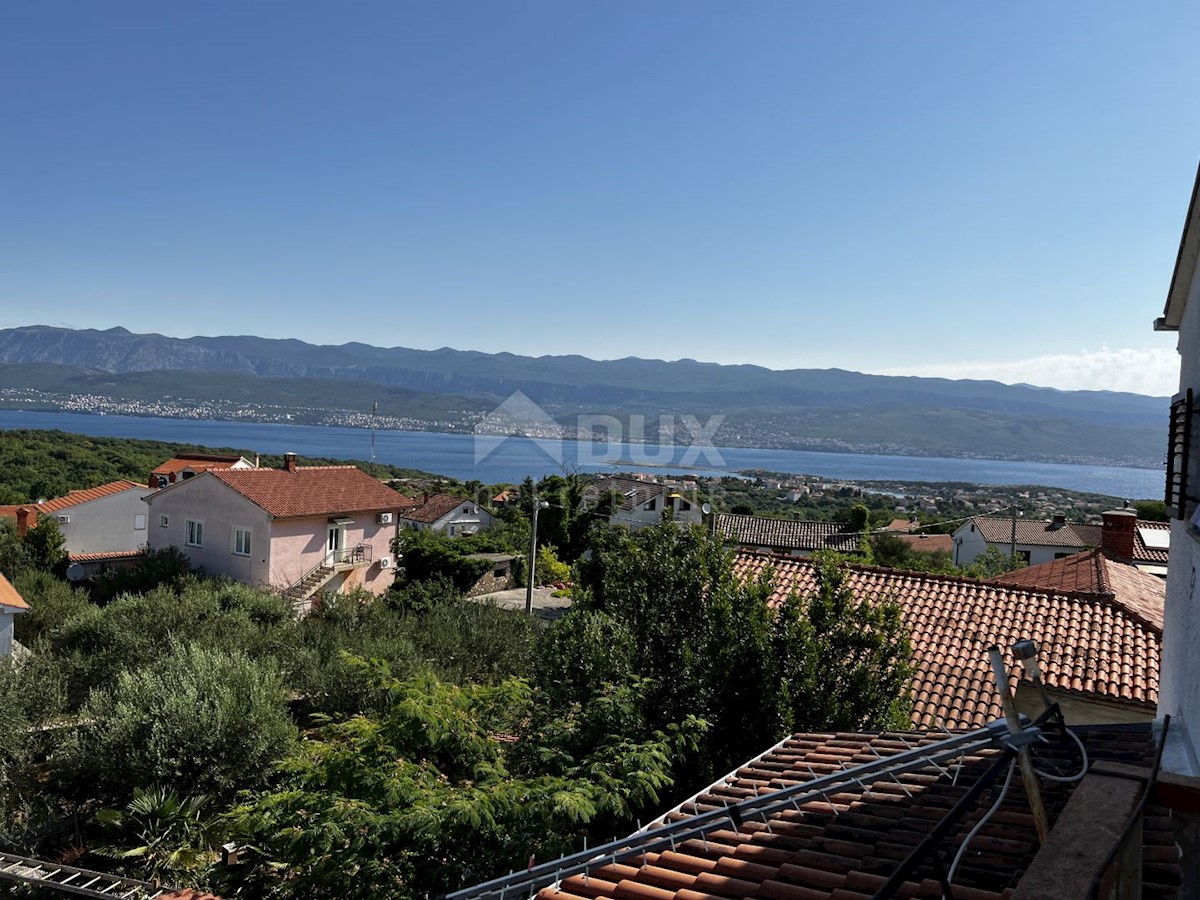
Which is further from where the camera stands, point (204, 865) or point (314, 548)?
point (314, 548)

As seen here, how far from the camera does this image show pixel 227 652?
15.7 m

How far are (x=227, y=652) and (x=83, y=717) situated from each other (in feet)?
10.2

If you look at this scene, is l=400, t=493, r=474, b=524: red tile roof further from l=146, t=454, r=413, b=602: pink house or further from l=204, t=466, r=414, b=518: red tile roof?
l=146, t=454, r=413, b=602: pink house

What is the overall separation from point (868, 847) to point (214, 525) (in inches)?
1072

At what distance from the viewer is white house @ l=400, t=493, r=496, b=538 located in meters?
43.4

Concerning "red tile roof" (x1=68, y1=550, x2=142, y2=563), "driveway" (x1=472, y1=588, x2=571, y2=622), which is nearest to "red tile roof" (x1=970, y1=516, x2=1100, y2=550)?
"driveway" (x1=472, y1=588, x2=571, y2=622)

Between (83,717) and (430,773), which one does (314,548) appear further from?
(430,773)

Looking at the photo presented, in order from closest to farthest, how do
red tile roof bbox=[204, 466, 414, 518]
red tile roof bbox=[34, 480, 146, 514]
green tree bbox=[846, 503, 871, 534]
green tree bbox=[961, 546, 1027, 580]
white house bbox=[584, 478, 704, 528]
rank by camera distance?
red tile roof bbox=[204, 466, 414, 518]
red tile roof bbox=[34, 480, 146, 514]
white house bbox=[584, 478, 704, 528]
green tree bbox=[961, 546, 1027, 580]
green tree bbox=[846, 503, 871, 534]

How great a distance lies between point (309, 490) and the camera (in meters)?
28.0

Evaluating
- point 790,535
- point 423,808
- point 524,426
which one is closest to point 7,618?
point 423,808

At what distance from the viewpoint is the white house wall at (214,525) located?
25.4m

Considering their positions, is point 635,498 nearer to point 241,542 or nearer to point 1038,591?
point 241,542

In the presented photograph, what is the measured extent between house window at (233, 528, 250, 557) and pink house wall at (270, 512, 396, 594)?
106 cm

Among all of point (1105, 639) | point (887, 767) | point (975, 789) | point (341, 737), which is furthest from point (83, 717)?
point (1105, 639)
